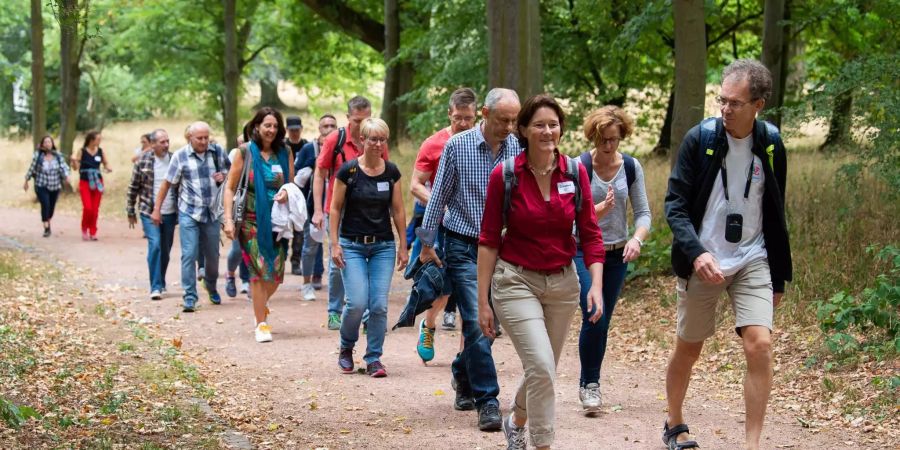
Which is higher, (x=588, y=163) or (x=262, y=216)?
(x=588, y=163)

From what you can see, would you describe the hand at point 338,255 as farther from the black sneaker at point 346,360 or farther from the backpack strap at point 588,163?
the backpack strap at point 588,163

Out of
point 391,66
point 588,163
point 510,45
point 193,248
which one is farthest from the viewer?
point 391,66

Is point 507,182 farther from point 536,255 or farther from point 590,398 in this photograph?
point 590,398

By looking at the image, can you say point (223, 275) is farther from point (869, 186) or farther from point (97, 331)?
point (869, 186)

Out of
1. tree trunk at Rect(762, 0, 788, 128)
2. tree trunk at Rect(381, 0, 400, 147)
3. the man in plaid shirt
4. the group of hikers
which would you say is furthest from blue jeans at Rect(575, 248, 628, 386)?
tree trunk at Rect(381, 0, 400, 147)

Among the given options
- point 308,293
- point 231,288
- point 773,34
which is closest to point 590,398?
point 308,293

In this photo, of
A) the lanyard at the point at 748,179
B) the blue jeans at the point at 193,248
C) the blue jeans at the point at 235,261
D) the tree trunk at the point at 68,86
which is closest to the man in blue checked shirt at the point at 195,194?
the blue jeans at the point at 193,248

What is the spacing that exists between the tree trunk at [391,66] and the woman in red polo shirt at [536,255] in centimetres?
1876

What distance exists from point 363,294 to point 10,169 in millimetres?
33799

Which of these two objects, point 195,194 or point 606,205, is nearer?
point 606,205

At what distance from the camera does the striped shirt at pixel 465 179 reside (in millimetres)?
7062

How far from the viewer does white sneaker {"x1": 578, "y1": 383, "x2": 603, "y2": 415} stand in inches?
295

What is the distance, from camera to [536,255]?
19.4ft

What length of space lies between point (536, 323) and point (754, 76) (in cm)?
163
